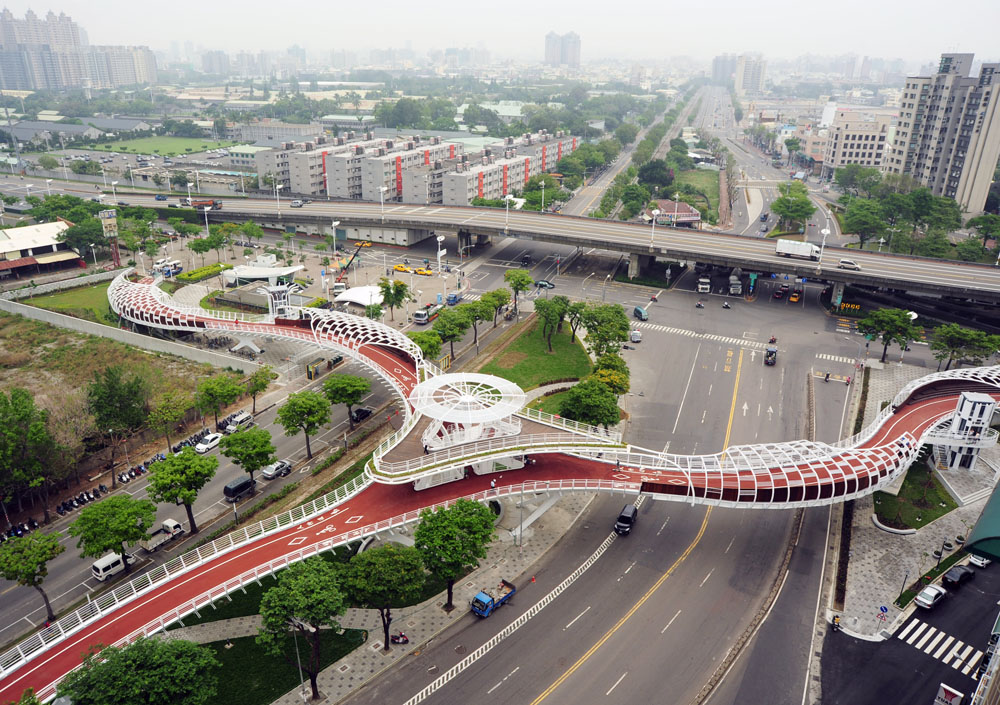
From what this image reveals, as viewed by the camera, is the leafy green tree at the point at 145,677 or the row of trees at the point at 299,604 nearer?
the leafy green tree at the point at 145,677

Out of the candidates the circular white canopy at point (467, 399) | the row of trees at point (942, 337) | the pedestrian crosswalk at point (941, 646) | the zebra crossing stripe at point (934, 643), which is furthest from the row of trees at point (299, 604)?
the row of trees at point (942, 337)

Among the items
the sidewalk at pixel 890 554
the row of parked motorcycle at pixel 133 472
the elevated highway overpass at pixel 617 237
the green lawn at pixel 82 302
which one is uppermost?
the elevated highway overpass at pixel 617 237

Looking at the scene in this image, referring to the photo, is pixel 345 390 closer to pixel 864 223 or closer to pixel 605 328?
pixel 605 328

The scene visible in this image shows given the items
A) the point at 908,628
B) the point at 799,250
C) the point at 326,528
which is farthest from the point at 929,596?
the point at 799,250

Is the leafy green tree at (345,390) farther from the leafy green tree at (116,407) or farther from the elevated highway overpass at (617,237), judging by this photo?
the elevated highway overpass at (617,237)

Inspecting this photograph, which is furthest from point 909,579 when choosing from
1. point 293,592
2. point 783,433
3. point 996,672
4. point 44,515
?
point 44,515

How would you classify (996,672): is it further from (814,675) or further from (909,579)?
(909,579)

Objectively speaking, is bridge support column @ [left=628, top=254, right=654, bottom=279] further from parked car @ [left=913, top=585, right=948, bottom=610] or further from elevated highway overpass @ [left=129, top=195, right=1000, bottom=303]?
parked car @ [left=913, top=585, right=948, bottom=610]
